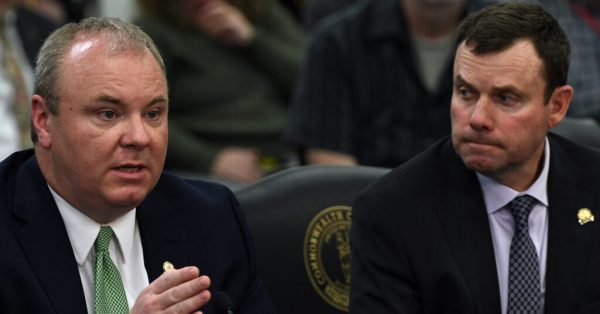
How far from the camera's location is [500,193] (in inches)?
127

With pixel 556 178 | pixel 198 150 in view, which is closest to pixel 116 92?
pixel 556 178

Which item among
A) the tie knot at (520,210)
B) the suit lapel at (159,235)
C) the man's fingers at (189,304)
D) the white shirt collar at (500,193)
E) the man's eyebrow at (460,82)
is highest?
the man's eyebrow at (460,82)

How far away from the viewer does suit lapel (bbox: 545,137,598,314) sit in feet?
10.3

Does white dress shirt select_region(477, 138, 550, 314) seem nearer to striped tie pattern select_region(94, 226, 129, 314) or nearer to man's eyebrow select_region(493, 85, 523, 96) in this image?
man's eyebrow select_region(493, 85, 523, 96)

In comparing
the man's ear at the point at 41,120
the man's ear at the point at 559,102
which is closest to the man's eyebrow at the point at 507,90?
the man's ear at the point at 559,102

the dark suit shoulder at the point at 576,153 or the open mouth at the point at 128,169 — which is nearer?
the open mouth at the point at 128,169

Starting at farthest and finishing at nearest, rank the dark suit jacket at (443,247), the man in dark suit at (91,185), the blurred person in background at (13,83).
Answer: the blurred person in background at (13,83)
the dark suit jacket at (443,247)
the man in dark suit at (91,185)

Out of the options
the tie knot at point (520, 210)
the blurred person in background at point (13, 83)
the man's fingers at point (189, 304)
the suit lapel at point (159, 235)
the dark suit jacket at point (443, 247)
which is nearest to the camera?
the man's fingers at point (189, 304)

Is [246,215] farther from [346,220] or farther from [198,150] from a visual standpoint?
[198,150]

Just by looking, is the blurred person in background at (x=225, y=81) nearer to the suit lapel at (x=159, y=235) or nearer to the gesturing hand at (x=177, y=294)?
the suit lapel at (x=159, y=235)

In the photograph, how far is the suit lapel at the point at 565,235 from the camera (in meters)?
3.13

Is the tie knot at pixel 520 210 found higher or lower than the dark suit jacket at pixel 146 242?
lower

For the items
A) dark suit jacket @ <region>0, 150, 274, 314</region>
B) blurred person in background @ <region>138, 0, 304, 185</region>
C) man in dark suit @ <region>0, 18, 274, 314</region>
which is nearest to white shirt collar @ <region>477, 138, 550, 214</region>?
dark suit jacket @ <region>0, 150, 274, 314</region>

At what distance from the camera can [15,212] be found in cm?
286
